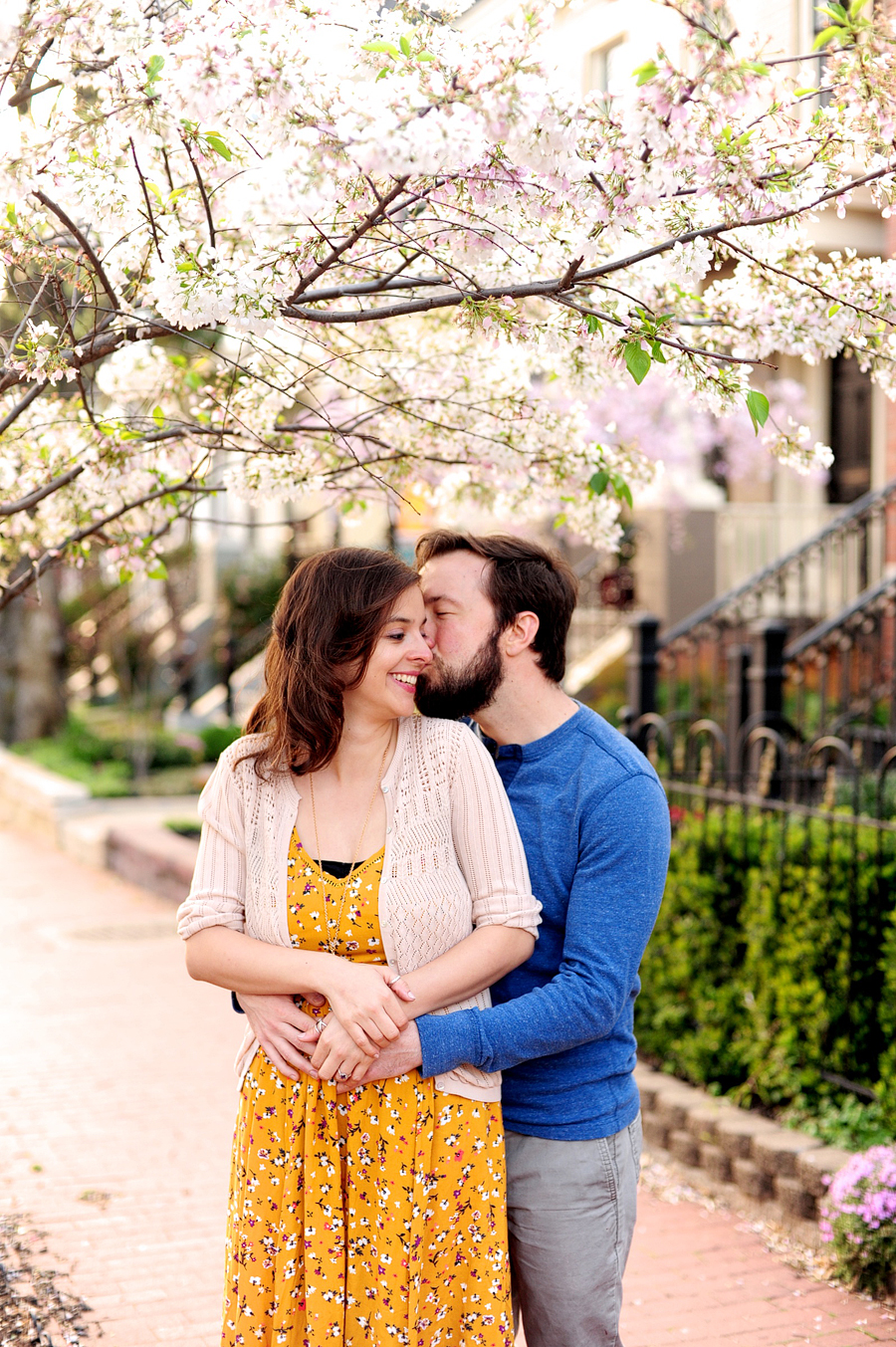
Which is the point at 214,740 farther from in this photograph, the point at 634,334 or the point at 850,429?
the point at 634,334

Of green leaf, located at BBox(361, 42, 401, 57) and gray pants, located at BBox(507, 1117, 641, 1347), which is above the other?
green leaf, located at BBox(361, 42, 401, 57)

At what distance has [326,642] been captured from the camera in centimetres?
240

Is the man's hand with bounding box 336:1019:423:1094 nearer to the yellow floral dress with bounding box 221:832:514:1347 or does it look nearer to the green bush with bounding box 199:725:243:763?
the yellow floral dress with bounding box 221:832:514:1347

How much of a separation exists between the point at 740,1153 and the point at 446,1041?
2823mm

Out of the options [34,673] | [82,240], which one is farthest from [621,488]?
[34,673]

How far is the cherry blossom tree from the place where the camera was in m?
2.13

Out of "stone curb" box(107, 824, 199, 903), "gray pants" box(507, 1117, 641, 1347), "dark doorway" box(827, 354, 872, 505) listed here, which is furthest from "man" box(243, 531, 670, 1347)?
"dark doorway" box(827, 354, 872, 505)

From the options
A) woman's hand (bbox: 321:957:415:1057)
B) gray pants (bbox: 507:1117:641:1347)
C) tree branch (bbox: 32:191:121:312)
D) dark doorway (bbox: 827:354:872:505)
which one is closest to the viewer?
woman's hand (bbox: 321:957:415:1057)

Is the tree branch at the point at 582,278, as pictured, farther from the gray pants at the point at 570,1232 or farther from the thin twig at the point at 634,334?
the gray pants at the point at 570,1232

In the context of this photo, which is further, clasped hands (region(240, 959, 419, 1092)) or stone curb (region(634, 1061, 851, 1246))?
stone curb (region(634, 1061, 851, 1246))

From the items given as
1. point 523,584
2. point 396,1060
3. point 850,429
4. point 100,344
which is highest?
point 850,429

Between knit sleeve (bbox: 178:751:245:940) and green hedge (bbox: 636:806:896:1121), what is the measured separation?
109 inches

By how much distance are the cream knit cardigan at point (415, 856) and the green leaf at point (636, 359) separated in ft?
2.52

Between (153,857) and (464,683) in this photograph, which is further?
(153,857)
